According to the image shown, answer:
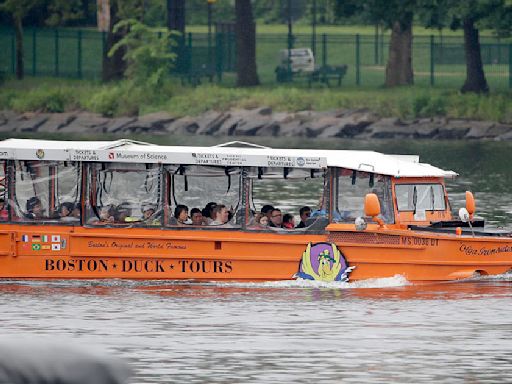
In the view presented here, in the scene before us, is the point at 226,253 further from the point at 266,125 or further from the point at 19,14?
the point at 19,14

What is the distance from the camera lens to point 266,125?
191ft

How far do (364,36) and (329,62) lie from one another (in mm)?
4837

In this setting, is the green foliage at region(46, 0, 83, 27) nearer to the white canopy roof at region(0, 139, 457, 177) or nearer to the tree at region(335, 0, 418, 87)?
the tree at region(335, 0, 418, 87)

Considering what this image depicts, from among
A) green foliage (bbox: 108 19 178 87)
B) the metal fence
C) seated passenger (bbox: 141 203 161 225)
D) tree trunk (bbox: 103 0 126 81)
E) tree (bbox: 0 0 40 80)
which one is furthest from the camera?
the metal fence

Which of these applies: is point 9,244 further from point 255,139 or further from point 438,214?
point 255,139

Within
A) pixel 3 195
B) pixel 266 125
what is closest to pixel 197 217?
pixel 3 195

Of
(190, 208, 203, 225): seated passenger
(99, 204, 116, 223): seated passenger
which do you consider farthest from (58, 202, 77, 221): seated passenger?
(190, 208, 203, 225): seated passenger

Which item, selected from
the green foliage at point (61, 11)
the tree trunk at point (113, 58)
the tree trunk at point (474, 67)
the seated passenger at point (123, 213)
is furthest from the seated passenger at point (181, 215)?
the green foliage at point (61, 11)

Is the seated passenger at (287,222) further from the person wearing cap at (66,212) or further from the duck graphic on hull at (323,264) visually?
the person wearing cap at (66,212)

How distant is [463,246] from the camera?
72.4 feet

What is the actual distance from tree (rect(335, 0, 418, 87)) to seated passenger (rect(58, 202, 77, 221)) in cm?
3560

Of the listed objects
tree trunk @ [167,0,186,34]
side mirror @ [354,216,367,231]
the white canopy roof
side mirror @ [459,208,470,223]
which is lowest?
side mirror @ [354,216,367,231]

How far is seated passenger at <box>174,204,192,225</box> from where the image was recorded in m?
22.5

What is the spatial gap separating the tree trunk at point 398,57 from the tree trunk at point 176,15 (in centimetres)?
876
